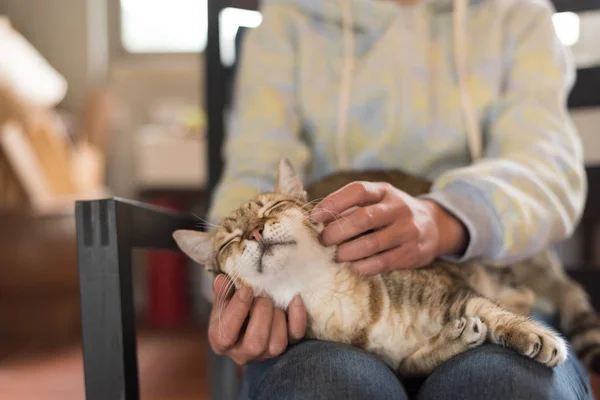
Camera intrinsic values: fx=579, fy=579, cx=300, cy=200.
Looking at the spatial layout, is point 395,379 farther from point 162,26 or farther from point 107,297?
point 162,26

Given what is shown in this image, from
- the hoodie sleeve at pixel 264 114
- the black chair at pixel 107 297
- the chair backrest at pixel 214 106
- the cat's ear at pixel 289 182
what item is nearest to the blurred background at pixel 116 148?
the chair backrest at pixel 214 106

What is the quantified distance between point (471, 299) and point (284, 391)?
0.29 metres

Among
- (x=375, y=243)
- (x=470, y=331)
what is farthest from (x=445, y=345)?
(x=375, y=243)

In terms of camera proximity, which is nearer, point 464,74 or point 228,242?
point 228,242

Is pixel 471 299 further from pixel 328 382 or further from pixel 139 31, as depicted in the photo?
pixel 139 31

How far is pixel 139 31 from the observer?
3244mm

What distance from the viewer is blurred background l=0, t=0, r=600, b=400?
1461mm

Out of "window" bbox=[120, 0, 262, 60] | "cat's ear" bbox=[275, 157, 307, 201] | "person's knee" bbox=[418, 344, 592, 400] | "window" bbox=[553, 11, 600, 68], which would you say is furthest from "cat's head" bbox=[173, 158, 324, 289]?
"window" bbox=[120, 0, 262, 60]

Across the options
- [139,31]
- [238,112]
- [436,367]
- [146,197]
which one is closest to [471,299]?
[436,367]

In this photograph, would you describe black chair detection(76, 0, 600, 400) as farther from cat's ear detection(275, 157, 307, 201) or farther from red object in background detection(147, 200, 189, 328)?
red object in background detection(147, 200, 189, 328)

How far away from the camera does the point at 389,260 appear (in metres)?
0.71

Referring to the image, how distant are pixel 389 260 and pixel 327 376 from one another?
173 mm

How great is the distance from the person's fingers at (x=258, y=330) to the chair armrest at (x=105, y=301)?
135 mm

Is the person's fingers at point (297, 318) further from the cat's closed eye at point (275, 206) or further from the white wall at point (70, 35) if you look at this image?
the white wall at point (70, 35)
